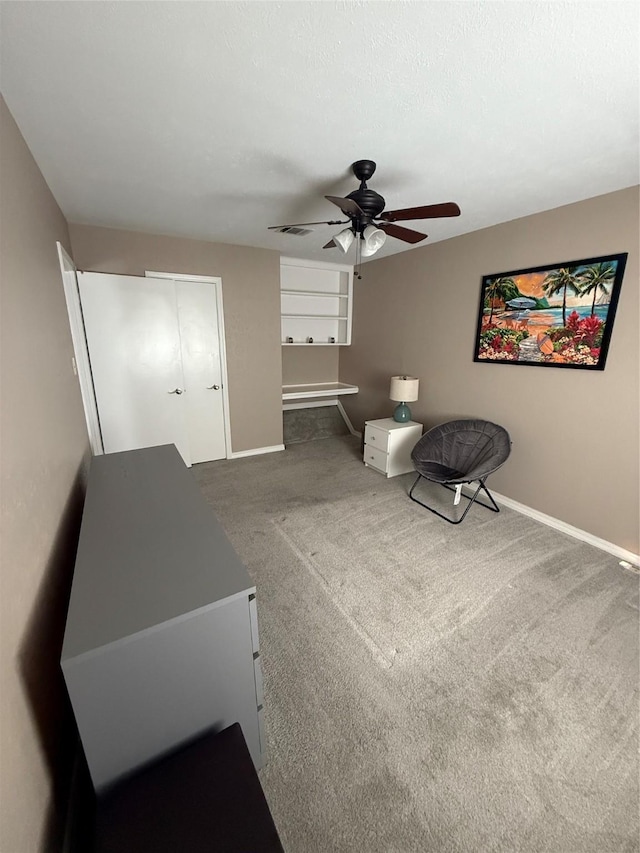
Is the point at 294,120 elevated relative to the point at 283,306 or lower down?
elevated

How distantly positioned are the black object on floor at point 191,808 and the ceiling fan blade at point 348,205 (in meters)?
2.18

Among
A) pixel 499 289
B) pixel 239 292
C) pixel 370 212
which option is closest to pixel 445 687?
pixel 370 212

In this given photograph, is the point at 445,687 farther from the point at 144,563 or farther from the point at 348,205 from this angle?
the point at 348,205

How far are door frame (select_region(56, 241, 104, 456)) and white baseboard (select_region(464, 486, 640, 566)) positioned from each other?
11.8ft

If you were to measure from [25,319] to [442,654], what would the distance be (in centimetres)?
236

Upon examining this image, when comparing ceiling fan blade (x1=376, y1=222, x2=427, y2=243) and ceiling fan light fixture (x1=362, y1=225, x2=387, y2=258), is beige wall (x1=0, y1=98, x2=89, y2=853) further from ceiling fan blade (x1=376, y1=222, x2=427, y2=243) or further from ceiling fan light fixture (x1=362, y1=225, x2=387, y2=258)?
ceiling fan blade (x1=376, y1=222, x2=427, y2=243)

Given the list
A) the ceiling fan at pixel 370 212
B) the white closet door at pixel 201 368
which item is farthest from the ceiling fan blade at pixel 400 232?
the white closet door at pixel 201 368

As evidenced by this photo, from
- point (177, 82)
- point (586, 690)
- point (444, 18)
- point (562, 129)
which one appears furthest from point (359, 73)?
point (586, 690)

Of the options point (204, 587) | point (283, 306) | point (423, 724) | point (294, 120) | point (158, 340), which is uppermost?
point (294, 120)

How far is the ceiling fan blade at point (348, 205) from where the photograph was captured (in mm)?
1678

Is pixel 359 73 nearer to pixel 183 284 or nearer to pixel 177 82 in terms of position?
pixel 177 82

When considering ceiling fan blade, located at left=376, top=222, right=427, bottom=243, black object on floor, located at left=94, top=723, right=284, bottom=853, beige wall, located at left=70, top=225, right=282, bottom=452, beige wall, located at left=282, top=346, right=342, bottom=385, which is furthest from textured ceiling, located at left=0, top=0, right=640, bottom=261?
beige wall, located at left=282, top=346, right=342, bottom=385

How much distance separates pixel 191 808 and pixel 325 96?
7.70 ft

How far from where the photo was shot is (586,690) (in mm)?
1481
